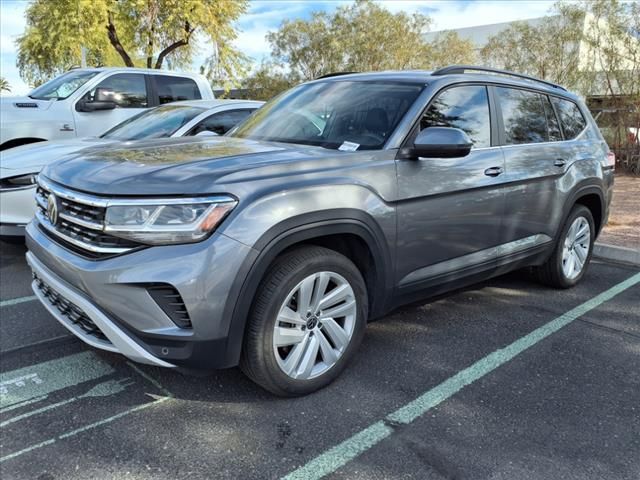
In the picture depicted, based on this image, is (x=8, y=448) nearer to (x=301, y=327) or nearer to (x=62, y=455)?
(x=62, y=455)

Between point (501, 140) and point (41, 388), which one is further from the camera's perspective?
point (501, 140)

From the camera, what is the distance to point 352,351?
124 inches

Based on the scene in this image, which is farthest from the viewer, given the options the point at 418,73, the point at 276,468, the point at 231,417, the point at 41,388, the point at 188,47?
the point at 188,47

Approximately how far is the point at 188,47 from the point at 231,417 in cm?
1963

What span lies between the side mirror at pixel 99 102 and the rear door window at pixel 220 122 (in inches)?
77.2

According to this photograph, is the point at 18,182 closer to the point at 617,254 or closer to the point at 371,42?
the point at 617,254

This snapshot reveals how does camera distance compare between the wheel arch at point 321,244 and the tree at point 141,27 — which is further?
the tree at point 141,27

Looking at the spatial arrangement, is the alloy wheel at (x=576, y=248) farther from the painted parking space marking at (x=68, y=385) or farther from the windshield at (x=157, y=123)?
the windshield at (x=157, y=123)

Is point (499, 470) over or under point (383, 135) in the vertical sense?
under

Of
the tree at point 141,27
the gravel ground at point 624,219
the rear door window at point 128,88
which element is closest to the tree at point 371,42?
the tree at point 141,27

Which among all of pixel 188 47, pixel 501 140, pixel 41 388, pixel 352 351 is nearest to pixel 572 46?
pixel 188 47

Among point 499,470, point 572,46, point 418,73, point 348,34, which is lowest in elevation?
point 499,470

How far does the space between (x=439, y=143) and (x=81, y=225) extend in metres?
1.95

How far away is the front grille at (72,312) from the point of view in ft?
8.95
